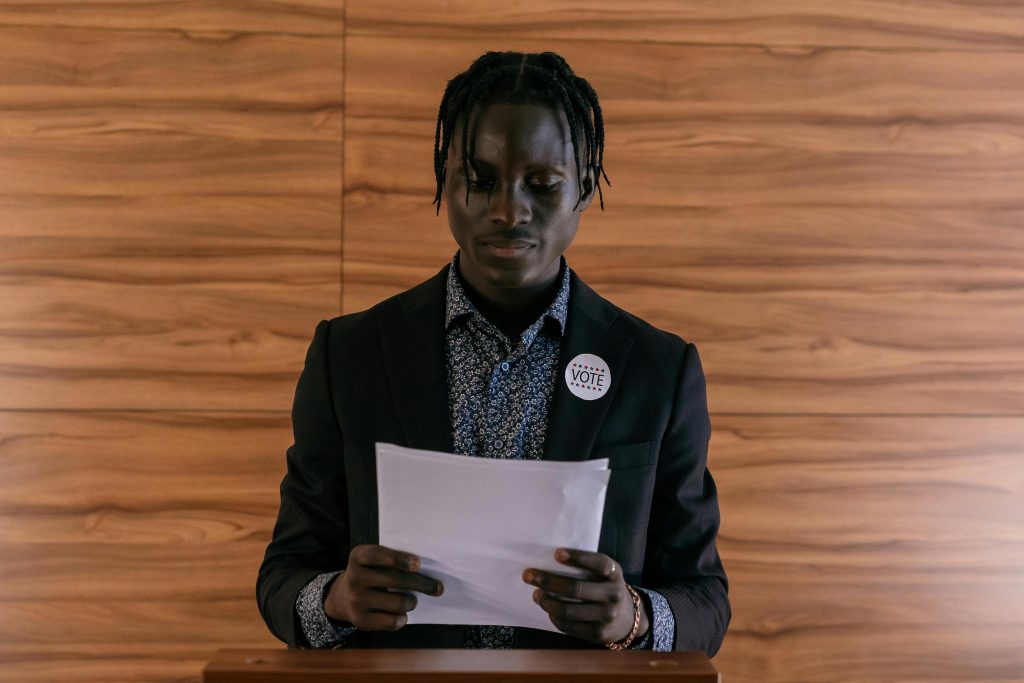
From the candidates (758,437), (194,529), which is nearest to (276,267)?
(194,529)

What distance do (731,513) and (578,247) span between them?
75 cm

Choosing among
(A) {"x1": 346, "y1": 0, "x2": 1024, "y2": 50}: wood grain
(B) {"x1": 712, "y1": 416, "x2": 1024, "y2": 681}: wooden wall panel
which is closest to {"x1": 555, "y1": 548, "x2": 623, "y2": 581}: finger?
(B) {"x1": 712, "y1": 416, "x2": 1024, "y2": 681}: wooden wall panel

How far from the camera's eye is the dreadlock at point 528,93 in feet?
4.37

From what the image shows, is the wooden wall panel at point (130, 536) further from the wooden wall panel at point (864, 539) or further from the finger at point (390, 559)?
the finger at point (390, 559)

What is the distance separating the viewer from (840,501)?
250 centimetres

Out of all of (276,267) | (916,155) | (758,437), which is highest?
(916,155)

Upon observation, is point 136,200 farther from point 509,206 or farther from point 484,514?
point 484,514

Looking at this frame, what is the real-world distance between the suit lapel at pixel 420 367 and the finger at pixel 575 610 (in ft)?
0.97

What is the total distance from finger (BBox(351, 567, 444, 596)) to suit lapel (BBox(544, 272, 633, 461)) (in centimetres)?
29


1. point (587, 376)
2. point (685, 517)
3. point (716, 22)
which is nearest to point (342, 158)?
point (716, 22)

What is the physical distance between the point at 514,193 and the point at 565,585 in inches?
19.6

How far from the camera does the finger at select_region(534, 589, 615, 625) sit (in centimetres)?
107

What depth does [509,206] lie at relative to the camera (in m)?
1.27

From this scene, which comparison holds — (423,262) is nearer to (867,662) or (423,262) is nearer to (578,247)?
(578,247)
